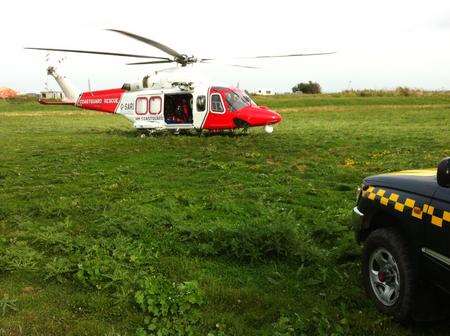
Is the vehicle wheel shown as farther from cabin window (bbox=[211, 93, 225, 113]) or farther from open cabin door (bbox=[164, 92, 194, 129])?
open cabin door (bbox=[164, 92, 194, 129])

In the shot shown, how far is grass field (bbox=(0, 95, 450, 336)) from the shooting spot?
457 centimetres

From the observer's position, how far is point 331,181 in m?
10.6

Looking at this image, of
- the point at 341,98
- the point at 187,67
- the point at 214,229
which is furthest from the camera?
the point at 341,98

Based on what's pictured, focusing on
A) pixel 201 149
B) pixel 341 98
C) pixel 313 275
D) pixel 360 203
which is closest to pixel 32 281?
pixel 313 275

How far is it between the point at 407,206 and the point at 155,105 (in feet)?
54.0

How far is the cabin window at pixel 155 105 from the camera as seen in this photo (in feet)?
64.9

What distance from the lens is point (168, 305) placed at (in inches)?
186

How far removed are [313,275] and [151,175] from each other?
6536mm

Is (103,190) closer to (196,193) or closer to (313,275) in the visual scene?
(196,193)

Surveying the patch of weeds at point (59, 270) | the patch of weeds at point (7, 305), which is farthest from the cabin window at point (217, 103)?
the patch of weeds at point (7, 305)

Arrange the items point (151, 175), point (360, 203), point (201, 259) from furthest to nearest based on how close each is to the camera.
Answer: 1. point (151, 175)
2. point (201, 259)
3. point (360, 203)

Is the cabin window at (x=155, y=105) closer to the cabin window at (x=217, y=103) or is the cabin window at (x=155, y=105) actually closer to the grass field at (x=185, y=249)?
the cabin window at (x=217, y=103)

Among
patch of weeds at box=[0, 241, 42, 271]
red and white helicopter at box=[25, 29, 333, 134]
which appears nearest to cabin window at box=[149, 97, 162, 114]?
red and white helicopter at box=[25, 29, 333, 134]

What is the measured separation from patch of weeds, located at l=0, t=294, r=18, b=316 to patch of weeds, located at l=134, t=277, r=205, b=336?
1.19 m
